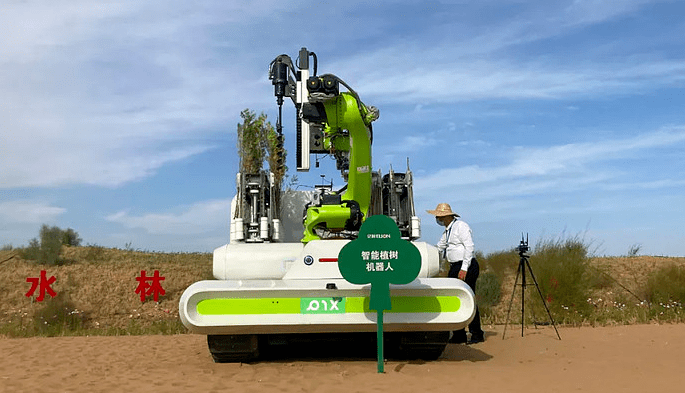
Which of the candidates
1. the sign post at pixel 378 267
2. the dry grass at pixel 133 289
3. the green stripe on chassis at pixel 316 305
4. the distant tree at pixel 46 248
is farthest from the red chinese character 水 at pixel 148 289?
the sign post at pixel 378 267

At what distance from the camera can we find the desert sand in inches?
264

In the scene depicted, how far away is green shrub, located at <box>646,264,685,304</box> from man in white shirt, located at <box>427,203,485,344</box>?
8.68 meters

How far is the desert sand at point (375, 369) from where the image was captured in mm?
6703

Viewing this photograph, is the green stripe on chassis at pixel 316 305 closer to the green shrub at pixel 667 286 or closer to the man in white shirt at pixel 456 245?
the man in white shirt at pixel 456 245

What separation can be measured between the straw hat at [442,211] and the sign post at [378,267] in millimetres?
2567

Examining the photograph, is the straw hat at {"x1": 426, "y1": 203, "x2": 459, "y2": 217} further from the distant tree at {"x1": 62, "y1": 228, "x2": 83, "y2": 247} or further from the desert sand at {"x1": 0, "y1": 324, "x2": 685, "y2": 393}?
the distant tree at {"x1": 62, "y1": 228, "x2": 83, "y2": 247}

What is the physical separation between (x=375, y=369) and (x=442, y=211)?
115 inches

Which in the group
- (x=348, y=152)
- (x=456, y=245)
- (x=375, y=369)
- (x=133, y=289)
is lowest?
(x=375, y=369)

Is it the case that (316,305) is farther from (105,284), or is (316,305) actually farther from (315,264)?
(105,284)

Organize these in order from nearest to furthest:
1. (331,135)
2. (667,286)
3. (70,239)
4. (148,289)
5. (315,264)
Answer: (315,264)
(331,135)
(667,286)
(148,289)
(70,239)

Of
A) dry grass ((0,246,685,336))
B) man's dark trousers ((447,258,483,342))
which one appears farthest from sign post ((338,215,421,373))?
dry grass ((0,246,685,336))

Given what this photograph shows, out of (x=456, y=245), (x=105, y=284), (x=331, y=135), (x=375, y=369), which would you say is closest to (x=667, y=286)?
(x=456, y=245)

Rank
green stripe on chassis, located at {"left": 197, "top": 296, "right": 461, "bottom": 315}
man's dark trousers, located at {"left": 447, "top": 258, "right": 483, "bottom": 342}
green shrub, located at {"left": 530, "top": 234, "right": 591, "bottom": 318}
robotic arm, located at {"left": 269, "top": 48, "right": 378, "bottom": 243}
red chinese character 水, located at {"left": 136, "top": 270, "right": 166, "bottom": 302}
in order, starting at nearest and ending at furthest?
green stripe on chassis, located at {"left": 197, "top": 296, "right": 461, "bottom": 315} → robotic arm, located at {"left": 269, "top": 48, "right": 378, "bottom": 243} → man's dark trousers, located at {"left": 447, "top": 258, "right": 483, "bottom": 342} → green shrub, located at {"left": 530, "top": 234, "right": 591, "bottom": 318} → red chinese character 水, located at {"left": 136, "top": 270, "right": 166, "bottom": 302}

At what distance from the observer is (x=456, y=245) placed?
963 cm
